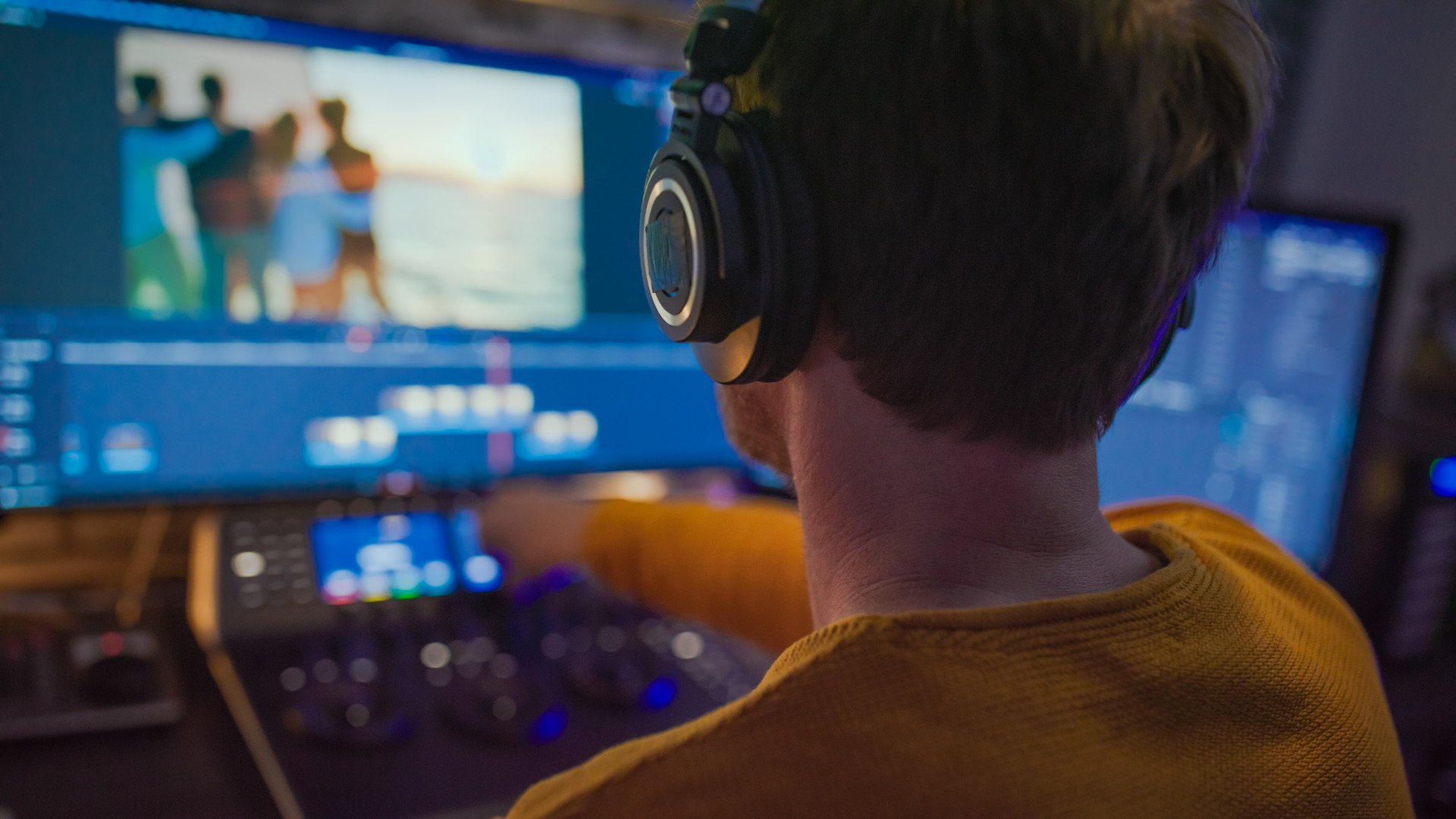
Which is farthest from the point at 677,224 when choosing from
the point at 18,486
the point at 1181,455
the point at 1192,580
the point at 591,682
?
the point at 1181,455

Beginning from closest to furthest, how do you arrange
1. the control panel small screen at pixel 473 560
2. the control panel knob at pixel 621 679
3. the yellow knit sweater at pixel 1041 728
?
the yellow knit sweater at pixel 1041 728, the control panel knob at pixel 621 679, the control panel small screen at pixel 473 560

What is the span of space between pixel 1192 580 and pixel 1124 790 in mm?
110

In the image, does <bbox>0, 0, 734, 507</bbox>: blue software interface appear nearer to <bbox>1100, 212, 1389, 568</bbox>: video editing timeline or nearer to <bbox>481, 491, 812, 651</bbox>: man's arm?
<bbox>481, 491, 812, 651</bbox>: man's arm

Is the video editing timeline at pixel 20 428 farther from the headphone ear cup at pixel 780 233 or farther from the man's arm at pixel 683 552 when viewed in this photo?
the headphone ear cup at pixel 780 233

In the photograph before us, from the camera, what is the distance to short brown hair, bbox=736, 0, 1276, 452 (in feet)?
1.07

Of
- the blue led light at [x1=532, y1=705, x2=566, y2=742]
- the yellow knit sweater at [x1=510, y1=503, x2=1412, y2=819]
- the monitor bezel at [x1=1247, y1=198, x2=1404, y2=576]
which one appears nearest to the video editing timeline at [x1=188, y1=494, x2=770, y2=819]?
the blue led light at [x1=532, y1=705, x2=566, y2=742]

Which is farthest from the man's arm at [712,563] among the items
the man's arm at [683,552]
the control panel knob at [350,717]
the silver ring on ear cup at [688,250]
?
the silver ring on ear cup at [688,250]

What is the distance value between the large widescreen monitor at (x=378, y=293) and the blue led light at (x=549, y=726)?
0.97 ft

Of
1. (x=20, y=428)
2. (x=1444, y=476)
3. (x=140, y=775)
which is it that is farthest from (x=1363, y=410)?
(x=20, y=428)

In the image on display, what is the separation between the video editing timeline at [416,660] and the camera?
1.96 feet

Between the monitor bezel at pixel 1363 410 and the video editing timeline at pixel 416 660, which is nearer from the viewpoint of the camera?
the video editing timeline at pixel 416 660

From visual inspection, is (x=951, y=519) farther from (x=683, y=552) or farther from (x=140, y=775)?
(x=140, y=775)

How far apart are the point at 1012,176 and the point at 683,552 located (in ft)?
1.68

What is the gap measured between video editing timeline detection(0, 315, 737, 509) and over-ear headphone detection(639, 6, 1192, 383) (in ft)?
1.68
